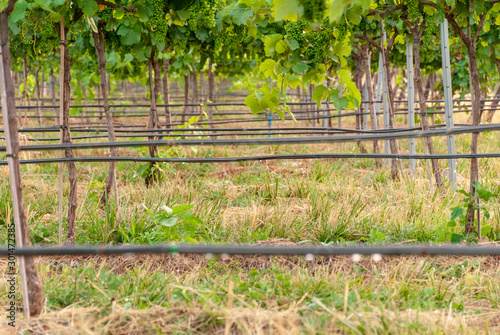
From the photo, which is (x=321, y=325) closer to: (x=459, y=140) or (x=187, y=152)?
(x=187, y=152)

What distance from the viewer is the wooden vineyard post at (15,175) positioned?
178 centimetres

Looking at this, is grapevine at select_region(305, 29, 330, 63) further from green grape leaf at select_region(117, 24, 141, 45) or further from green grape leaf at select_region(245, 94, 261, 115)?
green grape leaf at select_region(117, 24, 141, 45)

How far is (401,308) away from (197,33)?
3.32 meters

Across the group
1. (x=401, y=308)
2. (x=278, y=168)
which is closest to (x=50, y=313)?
(x=401, y=308)

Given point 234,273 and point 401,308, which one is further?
point 234,273

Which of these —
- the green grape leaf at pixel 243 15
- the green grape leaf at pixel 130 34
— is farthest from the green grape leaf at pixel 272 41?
the green grape leaf at pixel 130 34

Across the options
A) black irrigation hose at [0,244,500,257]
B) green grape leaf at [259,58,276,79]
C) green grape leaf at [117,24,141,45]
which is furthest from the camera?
green grape leaf at [117,24,141,45]

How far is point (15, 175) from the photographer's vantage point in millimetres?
1833

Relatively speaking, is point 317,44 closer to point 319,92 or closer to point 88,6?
point 319,92

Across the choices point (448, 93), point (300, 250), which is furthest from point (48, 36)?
point (448, 93)

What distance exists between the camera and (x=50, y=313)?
6.01 ft

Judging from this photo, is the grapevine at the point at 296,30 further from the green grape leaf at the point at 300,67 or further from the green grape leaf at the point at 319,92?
the green grape leaf at the point at 319,92

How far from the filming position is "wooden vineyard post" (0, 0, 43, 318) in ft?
5.84

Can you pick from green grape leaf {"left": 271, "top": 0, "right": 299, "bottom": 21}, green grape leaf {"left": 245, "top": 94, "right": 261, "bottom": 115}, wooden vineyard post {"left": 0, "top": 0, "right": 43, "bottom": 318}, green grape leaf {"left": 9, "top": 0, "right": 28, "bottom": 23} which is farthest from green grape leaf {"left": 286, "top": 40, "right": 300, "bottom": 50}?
green grape leaf {"left": 9, "top": 0, "right": 28, "bottom": 23}
